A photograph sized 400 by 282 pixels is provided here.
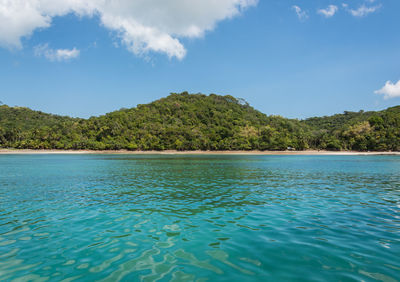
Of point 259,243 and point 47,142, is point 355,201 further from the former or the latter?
point 47,142

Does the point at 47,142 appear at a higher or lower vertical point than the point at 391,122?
lower

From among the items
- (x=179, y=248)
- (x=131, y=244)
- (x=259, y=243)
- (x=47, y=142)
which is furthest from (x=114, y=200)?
(x=47, y=142)

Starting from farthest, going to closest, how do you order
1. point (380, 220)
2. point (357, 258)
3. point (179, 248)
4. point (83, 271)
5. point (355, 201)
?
point (355, 201) → point (380, 220) → point (179, 248) → point (357, 258) → point (83, 271)

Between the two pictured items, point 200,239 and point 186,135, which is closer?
point 200,239

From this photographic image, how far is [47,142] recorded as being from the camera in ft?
502

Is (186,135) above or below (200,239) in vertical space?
above

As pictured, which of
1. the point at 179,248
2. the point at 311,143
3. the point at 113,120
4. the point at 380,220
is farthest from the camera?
the point at 113,120

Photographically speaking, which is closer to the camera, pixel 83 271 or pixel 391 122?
pixel 83 271

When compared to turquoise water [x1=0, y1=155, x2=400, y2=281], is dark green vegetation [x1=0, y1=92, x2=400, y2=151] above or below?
above

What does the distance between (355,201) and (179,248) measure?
13257 mm

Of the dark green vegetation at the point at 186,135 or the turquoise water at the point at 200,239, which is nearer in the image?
the turquoise water at the point at 200,239

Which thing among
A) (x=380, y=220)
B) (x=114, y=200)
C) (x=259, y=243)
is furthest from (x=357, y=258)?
(x=114, y=200)

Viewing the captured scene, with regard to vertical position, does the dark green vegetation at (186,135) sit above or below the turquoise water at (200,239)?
above

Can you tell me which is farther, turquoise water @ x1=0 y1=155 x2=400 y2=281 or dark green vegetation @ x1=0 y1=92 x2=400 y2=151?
dark green vegetation @ x1=0 y1=92 x2=400 y2=151
